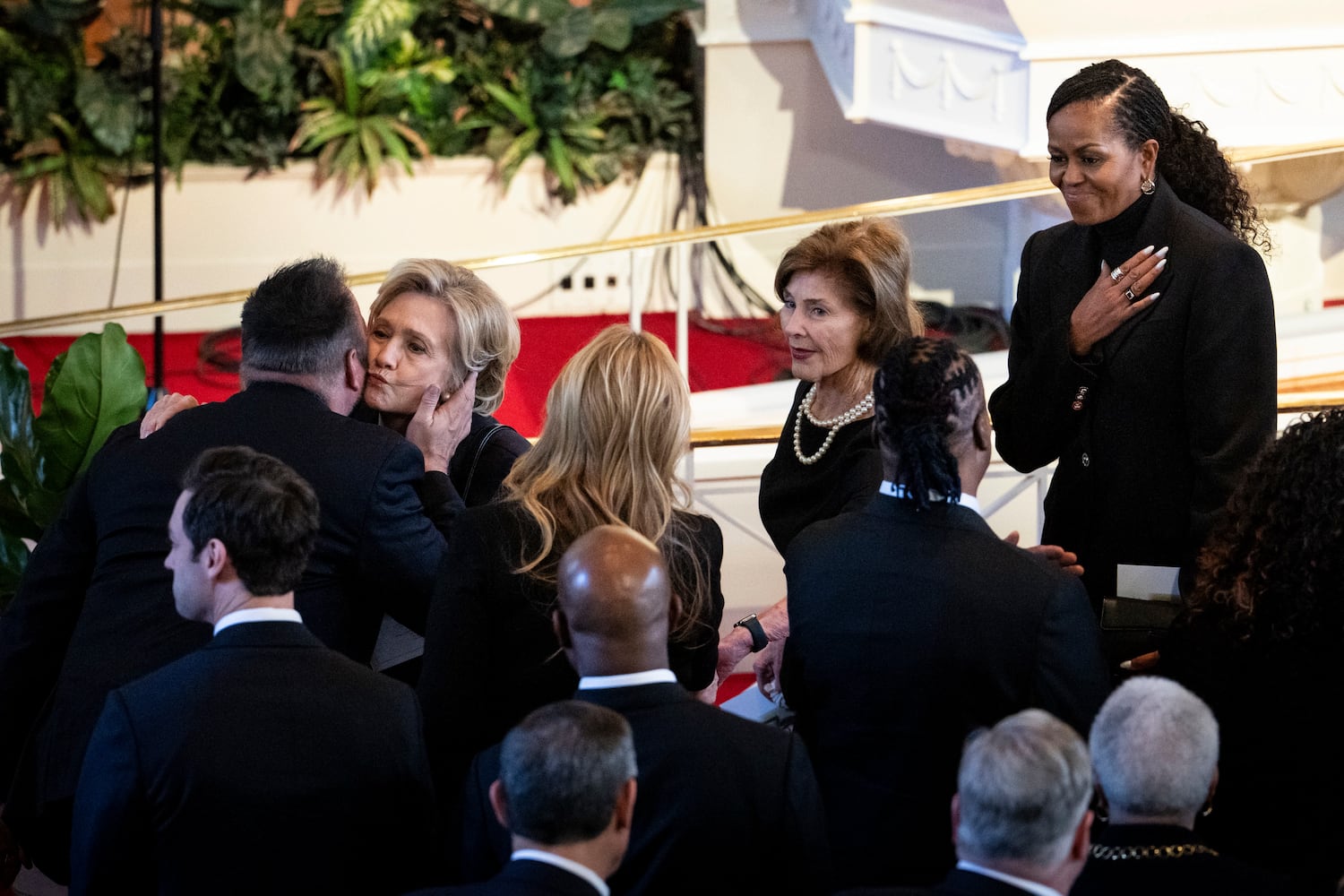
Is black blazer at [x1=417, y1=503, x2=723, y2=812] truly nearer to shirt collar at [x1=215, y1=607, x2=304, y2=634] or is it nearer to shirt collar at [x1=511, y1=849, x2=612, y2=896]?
shirt collar at [x1=215, y1=607, x2=304, y2=634]

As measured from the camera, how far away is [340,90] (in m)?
8.74

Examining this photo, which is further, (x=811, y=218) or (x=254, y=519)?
(x=811, y=218)

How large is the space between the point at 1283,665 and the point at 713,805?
3.03 feet

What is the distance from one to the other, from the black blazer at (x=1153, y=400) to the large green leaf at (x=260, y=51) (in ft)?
21.2

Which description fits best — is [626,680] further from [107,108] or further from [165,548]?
[107,108]

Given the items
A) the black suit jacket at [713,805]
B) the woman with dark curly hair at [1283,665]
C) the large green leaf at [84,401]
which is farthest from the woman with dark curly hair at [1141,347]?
the large green leaf at [84,401]

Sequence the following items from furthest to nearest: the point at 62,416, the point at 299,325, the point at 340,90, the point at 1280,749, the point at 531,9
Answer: the point at 340,90 → the point at 531,9 → the point at 62,416 → the point at 299,325 → the point at 1280,749

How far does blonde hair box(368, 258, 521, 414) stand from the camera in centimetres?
334

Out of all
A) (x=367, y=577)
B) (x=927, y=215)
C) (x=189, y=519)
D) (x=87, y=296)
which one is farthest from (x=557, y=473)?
(x=87, y=296)

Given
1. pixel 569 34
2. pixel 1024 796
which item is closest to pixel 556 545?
pixel 1024 796

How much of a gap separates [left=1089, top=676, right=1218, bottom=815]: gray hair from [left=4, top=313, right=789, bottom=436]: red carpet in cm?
440

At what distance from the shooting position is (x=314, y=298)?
109 inches

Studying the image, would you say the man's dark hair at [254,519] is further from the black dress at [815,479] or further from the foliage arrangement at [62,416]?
the foliage arrangement at [62,416]

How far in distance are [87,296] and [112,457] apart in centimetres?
666
